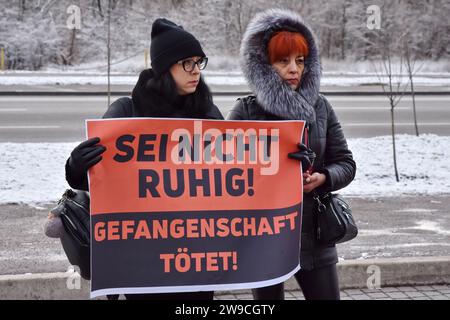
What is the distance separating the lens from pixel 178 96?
9.85 feet

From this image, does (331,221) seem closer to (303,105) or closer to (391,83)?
(303,105)

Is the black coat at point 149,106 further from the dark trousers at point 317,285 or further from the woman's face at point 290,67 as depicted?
the dark trousers at point 317,285

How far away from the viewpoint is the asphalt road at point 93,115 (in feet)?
42.6

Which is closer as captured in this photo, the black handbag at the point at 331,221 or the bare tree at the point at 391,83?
the black handbag at the point at 331,221

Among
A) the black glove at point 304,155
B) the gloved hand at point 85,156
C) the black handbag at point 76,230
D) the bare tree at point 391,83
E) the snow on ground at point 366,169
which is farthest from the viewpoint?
the bare tree at point 391,83

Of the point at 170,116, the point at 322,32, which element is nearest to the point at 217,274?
the point at 170,116

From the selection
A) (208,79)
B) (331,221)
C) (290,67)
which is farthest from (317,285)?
(208,79)

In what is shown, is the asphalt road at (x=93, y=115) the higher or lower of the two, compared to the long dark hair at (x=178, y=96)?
lower

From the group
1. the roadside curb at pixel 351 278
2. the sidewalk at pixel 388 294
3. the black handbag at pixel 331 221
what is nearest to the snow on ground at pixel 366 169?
the roadside curb at pixel 351 278

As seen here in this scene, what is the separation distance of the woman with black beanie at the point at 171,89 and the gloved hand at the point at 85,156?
0.14 m

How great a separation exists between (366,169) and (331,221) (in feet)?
20.9
